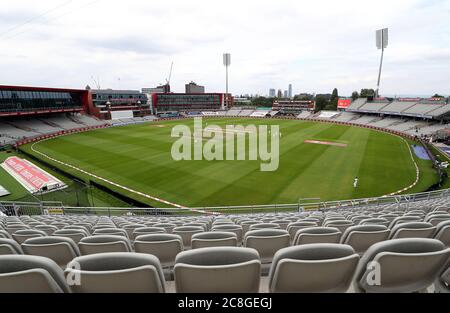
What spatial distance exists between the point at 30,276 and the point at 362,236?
4.24 m

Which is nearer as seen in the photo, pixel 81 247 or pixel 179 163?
pixel 81 247

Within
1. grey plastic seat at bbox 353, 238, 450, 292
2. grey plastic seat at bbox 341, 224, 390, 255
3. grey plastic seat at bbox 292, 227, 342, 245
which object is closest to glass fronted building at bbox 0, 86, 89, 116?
grey plastic seat at bbox 292, 227, 342, 245

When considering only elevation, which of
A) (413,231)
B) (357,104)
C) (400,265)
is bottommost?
(413,231)

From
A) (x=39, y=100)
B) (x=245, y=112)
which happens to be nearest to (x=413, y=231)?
(x=39, y=100)

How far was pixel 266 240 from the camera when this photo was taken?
4.06m

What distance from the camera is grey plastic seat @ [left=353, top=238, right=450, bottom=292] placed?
2441mm

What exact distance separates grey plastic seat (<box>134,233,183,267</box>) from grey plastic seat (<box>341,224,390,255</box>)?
2.66 meters

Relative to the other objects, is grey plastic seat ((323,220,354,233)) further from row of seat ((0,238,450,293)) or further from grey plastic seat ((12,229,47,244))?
grey plastic seat ((12,229,47,244))

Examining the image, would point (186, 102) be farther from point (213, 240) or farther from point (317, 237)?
point (317, 237)

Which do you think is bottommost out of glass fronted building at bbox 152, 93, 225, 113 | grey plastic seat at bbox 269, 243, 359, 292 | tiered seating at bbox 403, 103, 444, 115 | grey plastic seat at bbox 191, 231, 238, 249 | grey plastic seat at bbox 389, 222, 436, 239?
grey plastic seat at bbox 191, 231, 238, 249

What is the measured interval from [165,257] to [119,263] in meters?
1.87
